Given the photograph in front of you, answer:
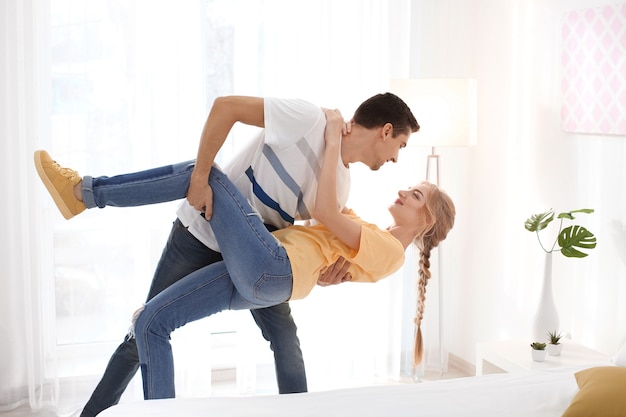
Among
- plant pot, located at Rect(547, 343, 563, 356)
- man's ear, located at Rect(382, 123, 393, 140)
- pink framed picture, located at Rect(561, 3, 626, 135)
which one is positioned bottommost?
plant pot, located at Rect(547, 343, 563, 356)

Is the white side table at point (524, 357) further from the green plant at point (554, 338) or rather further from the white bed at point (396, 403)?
the white bed at point (396, 403)

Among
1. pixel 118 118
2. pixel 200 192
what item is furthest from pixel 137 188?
pixel 118 118

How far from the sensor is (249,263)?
2297 mm

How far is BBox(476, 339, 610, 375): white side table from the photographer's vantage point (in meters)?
2.89

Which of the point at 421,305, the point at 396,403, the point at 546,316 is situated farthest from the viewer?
the point at 421,305

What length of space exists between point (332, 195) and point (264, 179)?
0.23 metres

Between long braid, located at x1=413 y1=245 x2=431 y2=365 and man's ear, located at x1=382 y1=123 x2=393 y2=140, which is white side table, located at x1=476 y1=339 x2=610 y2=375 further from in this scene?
man's ear, located at x1=382 y1=123 x2=393 y2=140

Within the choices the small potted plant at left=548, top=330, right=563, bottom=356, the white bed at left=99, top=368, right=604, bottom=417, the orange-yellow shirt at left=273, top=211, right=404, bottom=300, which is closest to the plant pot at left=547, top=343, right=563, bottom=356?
the small potted plant at left=548, top=330, right=563, bottom=356

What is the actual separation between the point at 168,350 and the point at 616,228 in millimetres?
1776

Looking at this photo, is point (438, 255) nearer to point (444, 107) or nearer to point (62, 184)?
Answer: point (444, 107)

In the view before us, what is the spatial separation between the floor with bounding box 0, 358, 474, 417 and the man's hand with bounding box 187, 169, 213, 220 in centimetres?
163

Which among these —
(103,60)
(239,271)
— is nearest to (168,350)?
(239,271)

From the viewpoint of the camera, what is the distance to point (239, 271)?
7.64ft

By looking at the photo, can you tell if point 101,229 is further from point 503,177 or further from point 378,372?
point 503,177
